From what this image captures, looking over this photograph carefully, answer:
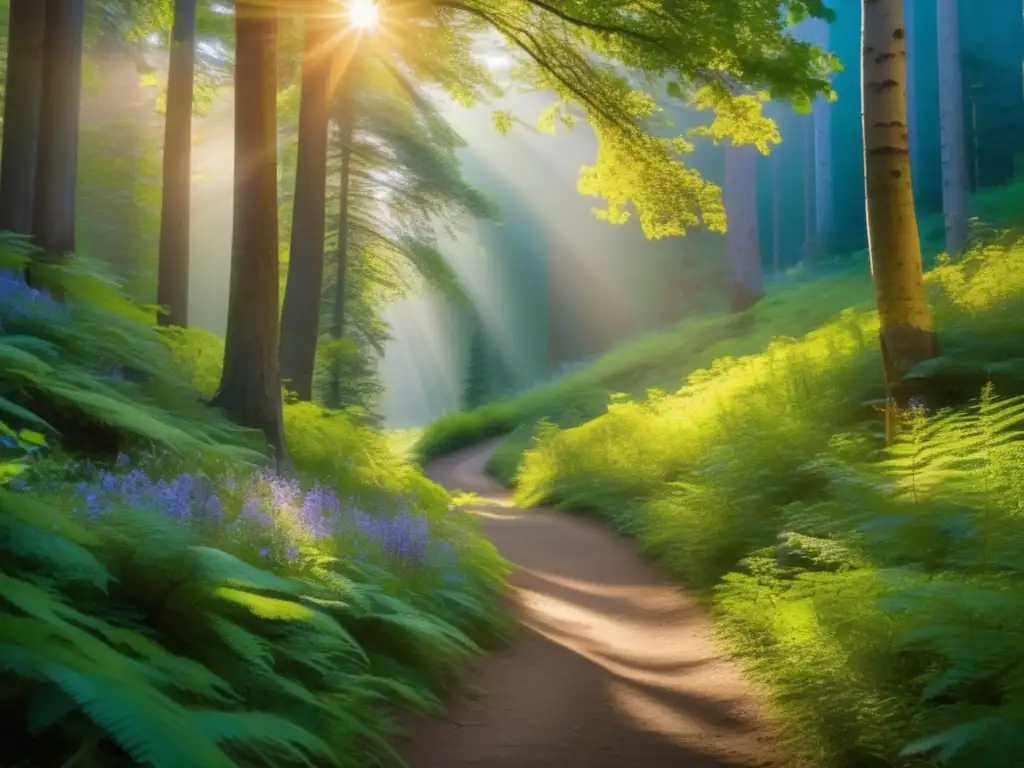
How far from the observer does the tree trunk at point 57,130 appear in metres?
8.73

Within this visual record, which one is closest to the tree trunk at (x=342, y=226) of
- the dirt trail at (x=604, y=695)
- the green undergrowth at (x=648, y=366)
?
the green undergrowth at (x=648, y=366)

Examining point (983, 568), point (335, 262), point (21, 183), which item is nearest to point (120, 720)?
point (983, 568)

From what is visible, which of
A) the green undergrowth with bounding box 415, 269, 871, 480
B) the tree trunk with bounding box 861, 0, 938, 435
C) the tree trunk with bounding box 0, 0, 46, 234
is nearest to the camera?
the tree trunk with bounding box 861, 0, 938, 435

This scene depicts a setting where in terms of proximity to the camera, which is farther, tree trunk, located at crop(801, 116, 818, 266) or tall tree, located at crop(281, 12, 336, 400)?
tree trunk, located at crop(801, 116, 818, 266)

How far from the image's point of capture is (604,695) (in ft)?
17.2

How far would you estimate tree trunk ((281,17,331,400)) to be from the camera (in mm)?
10250

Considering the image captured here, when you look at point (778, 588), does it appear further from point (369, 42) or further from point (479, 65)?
point (369, 42)

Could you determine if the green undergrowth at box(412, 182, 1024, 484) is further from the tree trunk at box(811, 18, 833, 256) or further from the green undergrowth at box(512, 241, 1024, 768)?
the green undergrowth at box(512, 241, 1024, 768)

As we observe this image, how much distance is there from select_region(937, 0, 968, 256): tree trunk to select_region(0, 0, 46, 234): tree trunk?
15905 mm

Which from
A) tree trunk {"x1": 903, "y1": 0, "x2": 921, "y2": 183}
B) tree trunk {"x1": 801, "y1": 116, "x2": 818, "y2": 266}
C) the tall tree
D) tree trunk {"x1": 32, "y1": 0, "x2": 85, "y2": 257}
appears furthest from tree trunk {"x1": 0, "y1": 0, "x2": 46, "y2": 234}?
tree trunk {"x1": 903, "y1": 0, "x2": 921, "y2": 183}

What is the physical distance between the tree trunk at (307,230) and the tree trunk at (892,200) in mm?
6515

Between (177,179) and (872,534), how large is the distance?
11.1m

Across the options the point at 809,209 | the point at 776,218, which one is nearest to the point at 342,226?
the point at 809,209

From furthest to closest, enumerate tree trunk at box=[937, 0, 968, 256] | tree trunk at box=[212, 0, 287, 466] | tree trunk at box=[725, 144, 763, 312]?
tree trunk at box=[725, 144, 763, 312], tree trunk at box=[937, 0, 968, 256], tree trunk at box=[212, 0, 287, 466]
